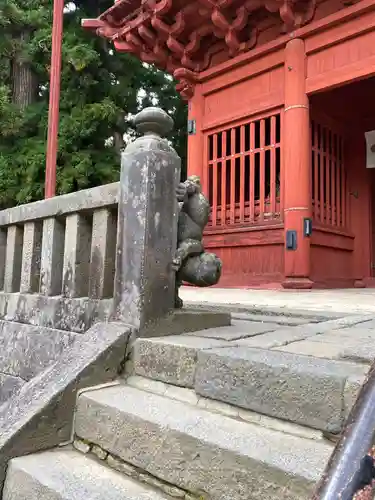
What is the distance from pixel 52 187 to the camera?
622cm

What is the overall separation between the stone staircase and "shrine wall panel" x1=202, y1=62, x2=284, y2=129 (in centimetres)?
444

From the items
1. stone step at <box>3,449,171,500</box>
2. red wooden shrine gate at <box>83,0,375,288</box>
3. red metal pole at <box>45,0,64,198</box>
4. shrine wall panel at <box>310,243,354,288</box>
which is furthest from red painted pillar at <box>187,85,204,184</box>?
stone step at <box>3,449,171,500</box>

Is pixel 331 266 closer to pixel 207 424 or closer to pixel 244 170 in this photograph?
pixel 244 170

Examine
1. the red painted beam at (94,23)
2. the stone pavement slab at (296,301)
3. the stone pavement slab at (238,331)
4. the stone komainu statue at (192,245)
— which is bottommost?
the stone pavement slab at (238,331)

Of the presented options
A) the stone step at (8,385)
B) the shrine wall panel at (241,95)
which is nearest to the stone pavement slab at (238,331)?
the stone step at (8,385)

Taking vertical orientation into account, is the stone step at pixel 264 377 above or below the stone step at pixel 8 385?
above

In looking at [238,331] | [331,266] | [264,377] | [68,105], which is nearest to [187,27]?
[331,266]

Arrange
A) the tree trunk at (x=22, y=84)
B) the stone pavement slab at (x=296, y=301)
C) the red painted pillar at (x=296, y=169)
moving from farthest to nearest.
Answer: the tree trunk at (x=22, y=84), the red painted pillar at (x=296, y=169), the stone pavement slab at (x=296, y=301)

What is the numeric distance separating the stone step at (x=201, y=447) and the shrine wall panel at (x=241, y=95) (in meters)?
4.81

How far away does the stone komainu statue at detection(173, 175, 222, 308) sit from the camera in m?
2.07

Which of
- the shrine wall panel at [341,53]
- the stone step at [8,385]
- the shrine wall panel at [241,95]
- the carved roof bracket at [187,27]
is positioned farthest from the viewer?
the shrine wall panel at [241,95]

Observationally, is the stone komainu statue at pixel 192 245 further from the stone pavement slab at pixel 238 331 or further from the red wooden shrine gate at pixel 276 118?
the red wooden shrine gate at pixel 276 118

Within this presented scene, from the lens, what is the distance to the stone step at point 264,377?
1.22 meters

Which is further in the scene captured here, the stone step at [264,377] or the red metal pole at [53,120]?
the red metal pole at [53,120]
